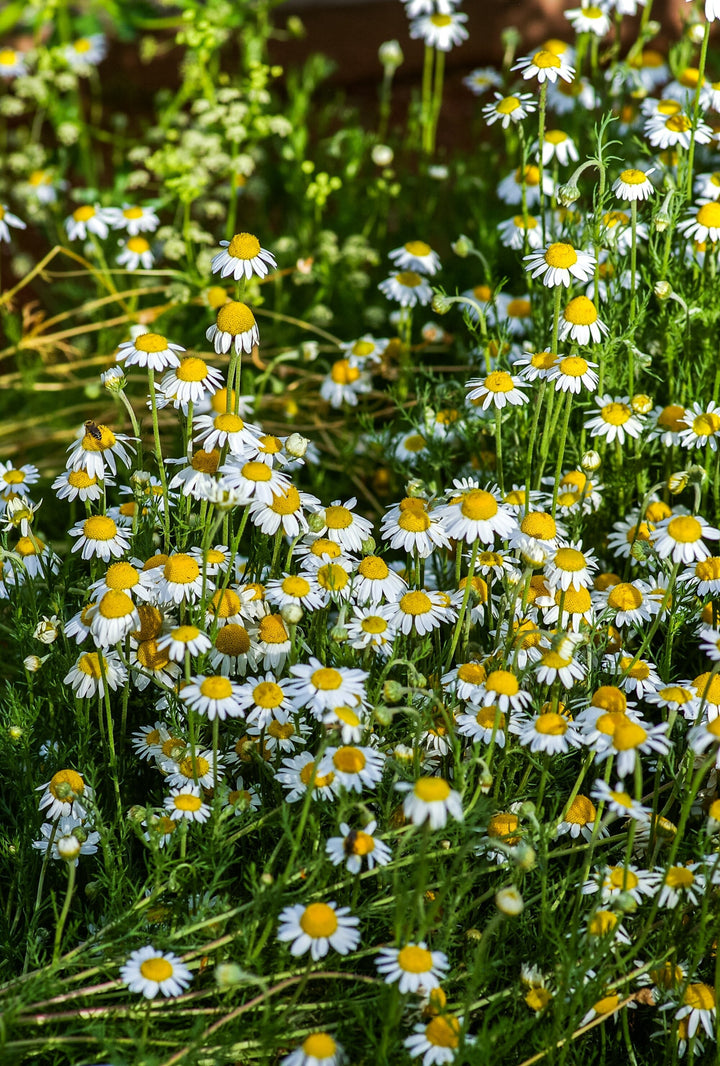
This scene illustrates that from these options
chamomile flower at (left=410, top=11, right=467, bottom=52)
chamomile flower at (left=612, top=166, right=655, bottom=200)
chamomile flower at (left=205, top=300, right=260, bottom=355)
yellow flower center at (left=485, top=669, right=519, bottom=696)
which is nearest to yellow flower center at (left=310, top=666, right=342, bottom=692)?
yellow flower center at (left=485, top=669, right=519, bottom=696)

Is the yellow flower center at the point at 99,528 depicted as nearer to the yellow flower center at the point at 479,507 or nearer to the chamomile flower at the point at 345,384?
the yellow flower center at the point at 479,507

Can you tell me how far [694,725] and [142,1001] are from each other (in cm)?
100

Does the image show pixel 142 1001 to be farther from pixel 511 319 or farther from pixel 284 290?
pixel 284 290

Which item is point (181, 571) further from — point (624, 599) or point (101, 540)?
point (624, 599)

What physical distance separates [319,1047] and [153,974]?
276 millimetres

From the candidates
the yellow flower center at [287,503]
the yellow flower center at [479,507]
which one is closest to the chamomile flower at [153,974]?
the yellow flower center at [287,503]

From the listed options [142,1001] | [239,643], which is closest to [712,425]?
[239,643]

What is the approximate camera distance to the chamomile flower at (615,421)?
2428 mm

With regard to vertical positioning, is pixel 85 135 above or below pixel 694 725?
above

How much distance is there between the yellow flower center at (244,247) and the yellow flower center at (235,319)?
0.15 metres

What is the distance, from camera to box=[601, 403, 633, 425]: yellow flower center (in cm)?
243

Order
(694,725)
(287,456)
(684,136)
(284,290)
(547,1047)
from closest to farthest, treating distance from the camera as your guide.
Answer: (547,1047)
(694,725)
(287,456)
(684,136)
(284,290)

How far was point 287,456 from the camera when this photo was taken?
215cm

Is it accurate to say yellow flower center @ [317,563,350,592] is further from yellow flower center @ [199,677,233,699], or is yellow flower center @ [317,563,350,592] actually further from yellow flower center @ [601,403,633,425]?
yellow flower center @ [601,403,633,425]
